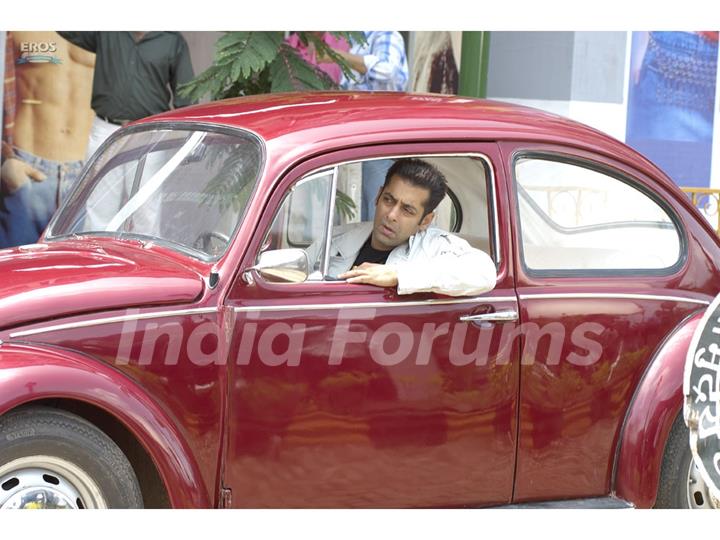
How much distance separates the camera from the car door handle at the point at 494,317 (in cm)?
424

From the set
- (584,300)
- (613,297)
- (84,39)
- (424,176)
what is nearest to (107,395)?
(424,176)

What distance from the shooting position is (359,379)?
13.4 ft

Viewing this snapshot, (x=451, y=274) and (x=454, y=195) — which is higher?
(x=454, y=195)

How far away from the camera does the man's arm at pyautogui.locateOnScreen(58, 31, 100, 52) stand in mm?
8484

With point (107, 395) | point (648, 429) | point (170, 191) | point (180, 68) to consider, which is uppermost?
point (180, 68)

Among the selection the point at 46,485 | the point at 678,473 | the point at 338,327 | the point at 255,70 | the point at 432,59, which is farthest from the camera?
the point at 432,59

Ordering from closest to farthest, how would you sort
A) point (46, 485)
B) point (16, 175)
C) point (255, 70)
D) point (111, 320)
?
point (46, 485) < point (111, 320) < point (255, 70) < point (16, 175)

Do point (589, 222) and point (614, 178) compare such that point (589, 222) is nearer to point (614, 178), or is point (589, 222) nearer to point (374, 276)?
point (614, 178)

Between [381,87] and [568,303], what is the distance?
13.4ft

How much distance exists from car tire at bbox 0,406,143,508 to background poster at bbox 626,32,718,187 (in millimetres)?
7036

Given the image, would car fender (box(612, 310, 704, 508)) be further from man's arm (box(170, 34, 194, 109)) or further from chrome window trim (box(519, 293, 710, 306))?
man's arm (box(170, 34, 194, 109))

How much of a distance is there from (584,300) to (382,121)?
1041 millimetres
